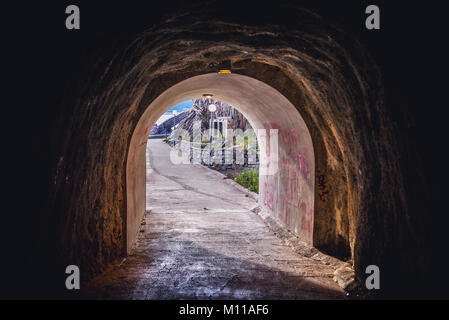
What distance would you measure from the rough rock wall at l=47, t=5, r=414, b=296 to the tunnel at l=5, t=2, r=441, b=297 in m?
0.02

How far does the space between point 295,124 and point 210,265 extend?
3.29 meters

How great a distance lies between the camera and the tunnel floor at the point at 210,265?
4484 millimetres

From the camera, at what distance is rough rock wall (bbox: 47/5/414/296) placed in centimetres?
339

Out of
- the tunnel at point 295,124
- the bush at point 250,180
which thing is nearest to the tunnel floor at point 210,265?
the tunnel at point 295,124

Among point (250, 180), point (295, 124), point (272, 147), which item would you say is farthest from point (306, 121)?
point (250, 180)

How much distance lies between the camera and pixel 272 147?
28.8 ft

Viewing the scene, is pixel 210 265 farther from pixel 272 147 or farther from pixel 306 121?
pixel 272 147

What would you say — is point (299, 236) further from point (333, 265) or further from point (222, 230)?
point (222, 230)

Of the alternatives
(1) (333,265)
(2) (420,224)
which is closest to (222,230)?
(1) (333,265)

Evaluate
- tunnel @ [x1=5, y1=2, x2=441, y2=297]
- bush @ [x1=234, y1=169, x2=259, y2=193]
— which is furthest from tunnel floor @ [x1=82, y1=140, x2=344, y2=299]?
bush @ [x1=234, y1=169, x2=259, y2=193]

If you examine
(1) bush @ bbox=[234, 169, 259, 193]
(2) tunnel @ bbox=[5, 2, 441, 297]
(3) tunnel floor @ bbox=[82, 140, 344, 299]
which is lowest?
(3) tunnel floor @ bbox=[82, 140, 344, 299]

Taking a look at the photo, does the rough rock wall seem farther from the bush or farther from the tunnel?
the bush

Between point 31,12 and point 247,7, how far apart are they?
1856 millimetres

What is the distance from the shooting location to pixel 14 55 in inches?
100
